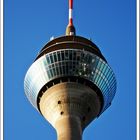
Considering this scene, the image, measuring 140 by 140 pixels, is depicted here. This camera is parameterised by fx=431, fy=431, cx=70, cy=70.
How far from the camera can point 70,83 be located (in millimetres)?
41031

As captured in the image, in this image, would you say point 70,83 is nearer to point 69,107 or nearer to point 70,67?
point 70,67

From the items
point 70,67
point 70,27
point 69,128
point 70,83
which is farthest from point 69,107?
point 70,27

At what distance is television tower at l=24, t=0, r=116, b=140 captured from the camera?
39469mm

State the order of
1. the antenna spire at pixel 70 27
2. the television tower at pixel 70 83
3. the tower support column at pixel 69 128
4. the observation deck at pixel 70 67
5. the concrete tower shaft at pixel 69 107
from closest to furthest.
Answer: the tower support column at pixel 69 128
the concrete tower shaft at pixel 69 107
the television tower at pixel 70 83
the observation deck at pixel 70 67
the antenna spire at pixel 70 27

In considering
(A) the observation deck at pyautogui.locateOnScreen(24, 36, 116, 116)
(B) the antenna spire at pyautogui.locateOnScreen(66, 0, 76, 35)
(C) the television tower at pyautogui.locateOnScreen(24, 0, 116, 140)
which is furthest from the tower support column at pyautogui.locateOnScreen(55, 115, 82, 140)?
(B) the antenna spire at pyautogui.locateOnScreen(66, 0, 76, 35)

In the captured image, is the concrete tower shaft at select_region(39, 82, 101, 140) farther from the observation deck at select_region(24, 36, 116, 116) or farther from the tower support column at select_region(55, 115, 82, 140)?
the observation deck at select_region(24, 36, 116, 116)

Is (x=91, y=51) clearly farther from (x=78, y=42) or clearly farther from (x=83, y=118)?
(x=83, y=118)

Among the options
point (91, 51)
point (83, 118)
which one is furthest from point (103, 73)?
point (83, 118)

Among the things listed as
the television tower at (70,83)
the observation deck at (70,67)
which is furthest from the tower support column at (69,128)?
the observation deck at (70,67)

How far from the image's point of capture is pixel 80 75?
4191 centimetres

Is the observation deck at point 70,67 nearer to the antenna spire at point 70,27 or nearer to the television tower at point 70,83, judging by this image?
the television tower at point 70,83

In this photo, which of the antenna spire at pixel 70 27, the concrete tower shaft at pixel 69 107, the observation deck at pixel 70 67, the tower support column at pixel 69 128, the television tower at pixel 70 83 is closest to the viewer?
the tower support column at pixel 69 128

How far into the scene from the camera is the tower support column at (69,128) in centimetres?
3719

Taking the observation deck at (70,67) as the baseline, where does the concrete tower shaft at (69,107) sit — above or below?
below
